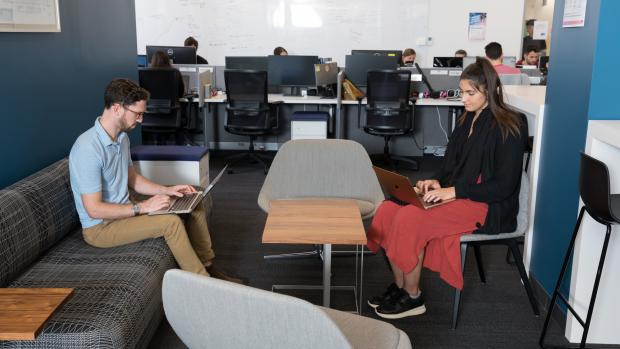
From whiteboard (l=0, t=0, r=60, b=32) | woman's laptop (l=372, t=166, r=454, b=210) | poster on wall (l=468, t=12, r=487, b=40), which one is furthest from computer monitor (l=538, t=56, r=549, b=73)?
whiteboard (l=0, t=0, r=60, b=32)

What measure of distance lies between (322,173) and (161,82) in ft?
10.8

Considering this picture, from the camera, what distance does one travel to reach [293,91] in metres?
6.96

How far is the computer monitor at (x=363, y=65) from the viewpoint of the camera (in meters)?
6.63

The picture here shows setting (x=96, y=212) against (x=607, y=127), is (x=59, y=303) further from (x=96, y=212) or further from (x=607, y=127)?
(x=607, y=127)

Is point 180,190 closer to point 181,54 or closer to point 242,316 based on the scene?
point 242,316

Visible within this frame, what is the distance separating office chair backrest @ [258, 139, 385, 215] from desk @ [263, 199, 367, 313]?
441 millimetres

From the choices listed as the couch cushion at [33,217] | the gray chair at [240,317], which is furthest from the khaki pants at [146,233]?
the gray chair at [240,317]

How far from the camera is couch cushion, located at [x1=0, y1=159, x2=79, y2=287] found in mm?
2414

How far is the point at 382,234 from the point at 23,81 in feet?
6.11

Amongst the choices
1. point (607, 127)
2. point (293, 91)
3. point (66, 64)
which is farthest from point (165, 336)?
point (293, 91)

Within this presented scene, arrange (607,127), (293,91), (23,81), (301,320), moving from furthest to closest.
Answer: (293,91), (23,81), (607,127), (301,320)

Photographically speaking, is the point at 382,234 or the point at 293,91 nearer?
the point at 382,234

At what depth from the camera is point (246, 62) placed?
6.90 meters

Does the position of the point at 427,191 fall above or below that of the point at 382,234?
above
